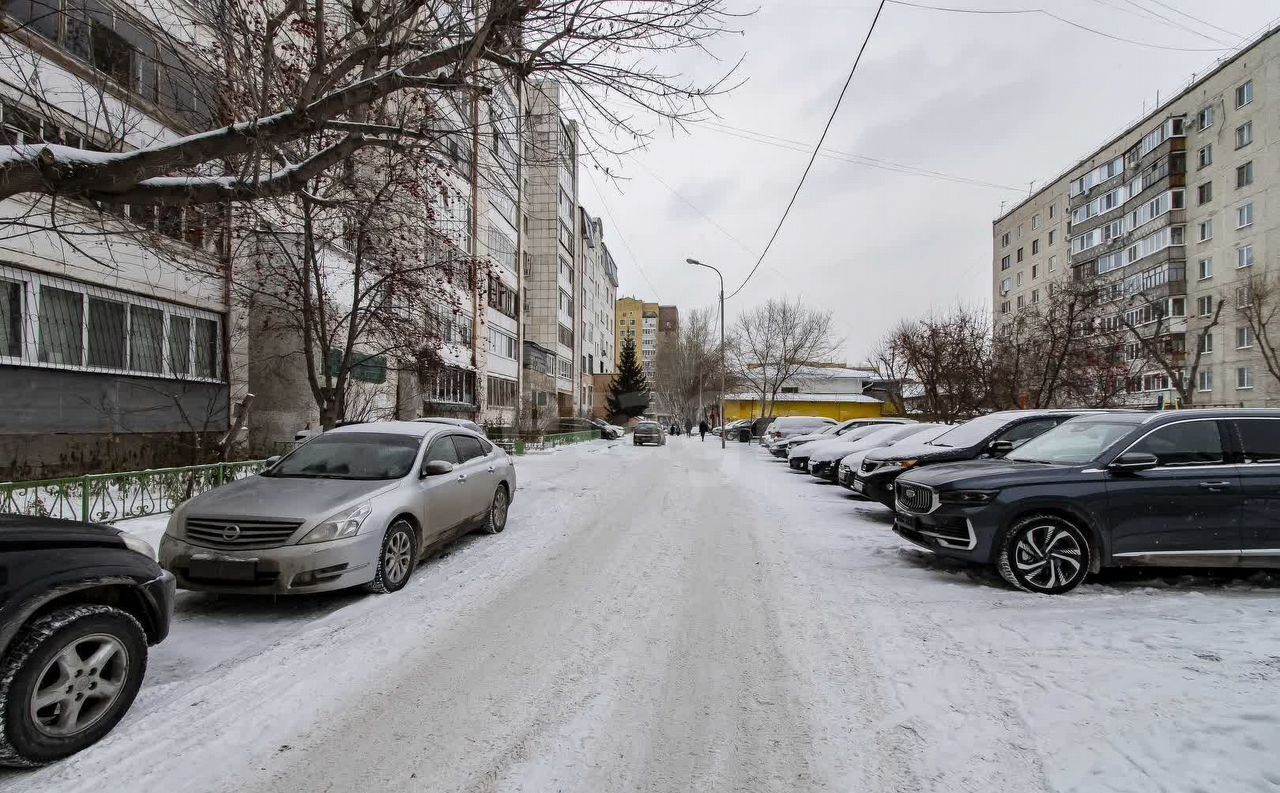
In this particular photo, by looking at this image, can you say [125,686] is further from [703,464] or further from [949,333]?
Result: [949,333]

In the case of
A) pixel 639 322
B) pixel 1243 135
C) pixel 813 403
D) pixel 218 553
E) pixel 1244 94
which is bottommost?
pixel 218 553

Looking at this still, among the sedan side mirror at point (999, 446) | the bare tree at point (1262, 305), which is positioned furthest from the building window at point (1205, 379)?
the sedan side mirror at point (999, 446)

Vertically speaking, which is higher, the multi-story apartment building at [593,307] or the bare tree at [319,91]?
the multi-story apartment building at [593,307]

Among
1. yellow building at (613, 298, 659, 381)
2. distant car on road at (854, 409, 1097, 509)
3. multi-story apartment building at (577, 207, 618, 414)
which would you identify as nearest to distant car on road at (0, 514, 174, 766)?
distant car on road at (854, 409, 1097, 509)

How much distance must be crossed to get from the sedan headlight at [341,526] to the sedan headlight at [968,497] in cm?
526

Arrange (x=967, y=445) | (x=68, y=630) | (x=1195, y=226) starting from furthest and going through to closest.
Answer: (x=1195, y=226) → (x=967, y=445) → (x=68, y=630)

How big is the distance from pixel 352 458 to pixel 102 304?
27.3 ft

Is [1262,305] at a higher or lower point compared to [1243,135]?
lower

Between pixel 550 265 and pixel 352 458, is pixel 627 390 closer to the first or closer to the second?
pixel 550 265

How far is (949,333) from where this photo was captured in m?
23.4

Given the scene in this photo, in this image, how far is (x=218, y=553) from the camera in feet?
16.2

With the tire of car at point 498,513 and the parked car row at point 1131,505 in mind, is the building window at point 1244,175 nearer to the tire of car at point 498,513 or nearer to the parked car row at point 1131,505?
the parked car row at point 1131,505

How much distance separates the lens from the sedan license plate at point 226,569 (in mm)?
4852

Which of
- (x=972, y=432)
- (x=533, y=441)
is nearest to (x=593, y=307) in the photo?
(x=533, y=441)
